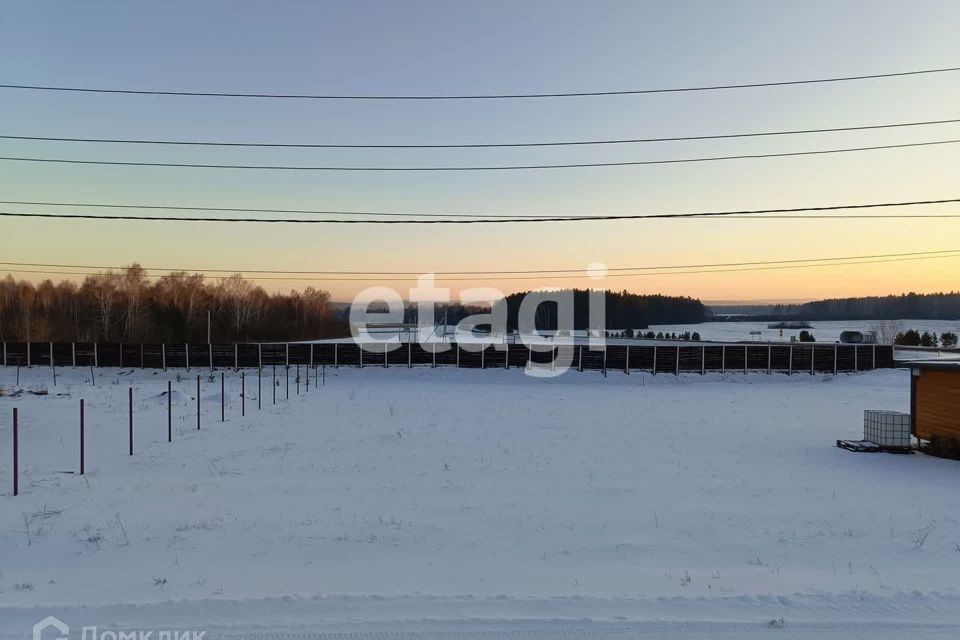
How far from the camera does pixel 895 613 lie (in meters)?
4.89

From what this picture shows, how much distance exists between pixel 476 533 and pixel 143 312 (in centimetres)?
6632

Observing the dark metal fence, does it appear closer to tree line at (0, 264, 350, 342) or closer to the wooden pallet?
the wooden pallet

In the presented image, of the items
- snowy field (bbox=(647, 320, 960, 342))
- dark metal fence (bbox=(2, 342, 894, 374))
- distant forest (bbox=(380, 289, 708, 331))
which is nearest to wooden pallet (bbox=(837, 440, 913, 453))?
dark metal fence (bbox=(2, 342, 894, 374))

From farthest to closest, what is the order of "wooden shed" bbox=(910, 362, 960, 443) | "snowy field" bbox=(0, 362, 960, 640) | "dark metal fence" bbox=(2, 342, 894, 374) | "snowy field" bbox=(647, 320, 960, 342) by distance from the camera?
"snowy field" bbox=(647, 320, 960, 342), "dark metal fence" bbox=(2, 342, 894, 374), "wooden shed" bbox=(910, 362, 960, 443), "snowy field" bbox=(0, 362, 960, 640)

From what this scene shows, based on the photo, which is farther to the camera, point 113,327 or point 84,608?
point 113,327

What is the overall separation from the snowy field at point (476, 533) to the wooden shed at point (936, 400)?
1.21 m

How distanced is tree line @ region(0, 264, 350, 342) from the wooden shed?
59464mm

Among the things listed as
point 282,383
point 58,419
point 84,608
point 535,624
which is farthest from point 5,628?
point 282,383

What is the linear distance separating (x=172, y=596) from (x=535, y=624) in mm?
3302

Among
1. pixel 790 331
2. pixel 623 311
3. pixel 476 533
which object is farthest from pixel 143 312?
pixel 790 331

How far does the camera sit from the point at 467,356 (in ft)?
106

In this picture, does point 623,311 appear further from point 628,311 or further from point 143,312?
point 143,312

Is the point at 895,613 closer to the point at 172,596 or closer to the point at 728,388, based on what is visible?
the point at 172,596

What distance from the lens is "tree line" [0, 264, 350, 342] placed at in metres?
59.3
